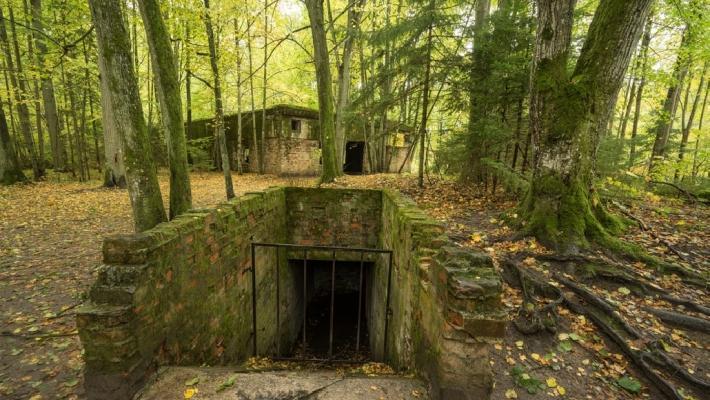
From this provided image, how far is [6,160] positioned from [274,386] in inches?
637

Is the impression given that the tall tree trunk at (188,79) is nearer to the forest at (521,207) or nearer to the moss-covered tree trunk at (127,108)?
the forest at (521,207)

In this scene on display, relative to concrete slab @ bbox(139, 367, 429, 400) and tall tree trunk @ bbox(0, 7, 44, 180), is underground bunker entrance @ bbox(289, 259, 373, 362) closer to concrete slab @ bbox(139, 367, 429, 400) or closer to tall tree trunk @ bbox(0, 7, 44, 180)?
concrete slab @ bbox(139, 367, 429, 400)

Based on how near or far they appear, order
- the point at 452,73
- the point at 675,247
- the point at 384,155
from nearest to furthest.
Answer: the point at 675,247, the point at 452,73, the point at 384,155

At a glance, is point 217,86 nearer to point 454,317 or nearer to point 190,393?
point 190,393

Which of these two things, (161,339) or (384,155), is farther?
(384,155)

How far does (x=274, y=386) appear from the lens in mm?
2809

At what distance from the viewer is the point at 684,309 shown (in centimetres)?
377

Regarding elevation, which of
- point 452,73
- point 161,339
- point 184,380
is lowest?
point 184,380

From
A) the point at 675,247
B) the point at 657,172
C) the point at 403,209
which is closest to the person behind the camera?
the point at 403,209

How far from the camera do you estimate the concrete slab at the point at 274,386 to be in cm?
267

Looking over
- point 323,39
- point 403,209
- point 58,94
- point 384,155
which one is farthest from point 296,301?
point 58,94

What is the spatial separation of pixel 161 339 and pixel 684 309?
232 inches

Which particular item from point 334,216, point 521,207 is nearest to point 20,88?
point 334,216

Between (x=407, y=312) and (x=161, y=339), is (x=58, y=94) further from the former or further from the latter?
(x=407, y=312)
